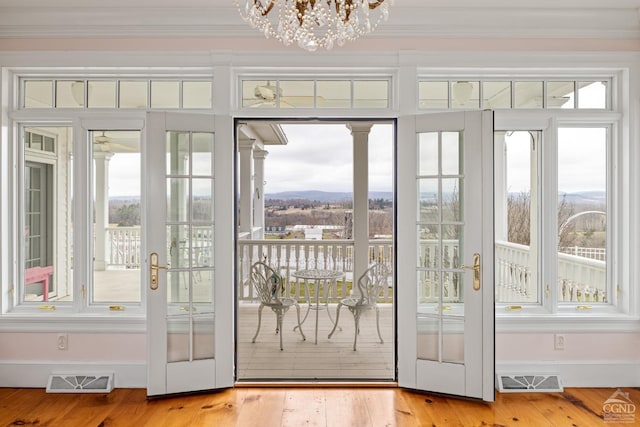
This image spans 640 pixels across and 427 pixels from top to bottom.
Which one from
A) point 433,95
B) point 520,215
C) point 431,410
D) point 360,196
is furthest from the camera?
point 360,196

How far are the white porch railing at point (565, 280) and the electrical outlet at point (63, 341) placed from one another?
3479 millimetres

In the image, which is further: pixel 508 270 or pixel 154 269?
pixel 508 270

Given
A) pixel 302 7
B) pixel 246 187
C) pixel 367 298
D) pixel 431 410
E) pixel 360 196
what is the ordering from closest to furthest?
pixel 302 7
pixel 431 410
pixel 367 298
pixel 360 196
pixel 246 187

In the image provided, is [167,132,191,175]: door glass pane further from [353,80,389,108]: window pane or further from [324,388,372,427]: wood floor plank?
[324,388,372,427]: wood floor plank

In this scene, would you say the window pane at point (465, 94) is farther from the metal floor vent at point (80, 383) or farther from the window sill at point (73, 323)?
the metal floor vent at point (80, 383)

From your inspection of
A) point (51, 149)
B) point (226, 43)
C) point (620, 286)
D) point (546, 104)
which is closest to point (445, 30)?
point (546, 104)

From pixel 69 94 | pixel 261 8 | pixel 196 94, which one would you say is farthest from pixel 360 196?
pixel 261 8

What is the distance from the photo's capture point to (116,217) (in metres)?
3.71

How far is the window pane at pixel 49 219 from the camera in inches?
146

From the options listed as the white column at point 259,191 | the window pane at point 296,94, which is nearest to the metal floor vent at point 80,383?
the window pane at point 296,94

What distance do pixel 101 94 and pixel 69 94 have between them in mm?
260

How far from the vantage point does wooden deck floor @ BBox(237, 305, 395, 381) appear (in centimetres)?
393

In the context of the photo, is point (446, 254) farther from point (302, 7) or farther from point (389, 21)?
point (302, 7)

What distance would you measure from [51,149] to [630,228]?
15.4 feet
